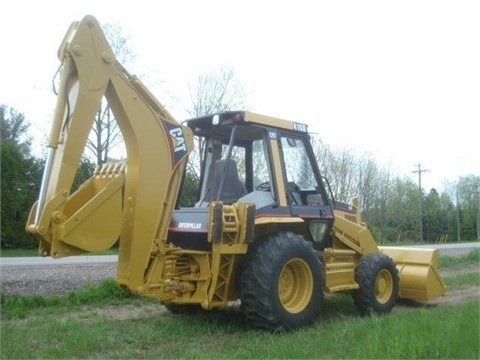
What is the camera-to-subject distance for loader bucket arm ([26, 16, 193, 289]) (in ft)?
17.0

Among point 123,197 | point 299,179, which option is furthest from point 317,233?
point 123,197

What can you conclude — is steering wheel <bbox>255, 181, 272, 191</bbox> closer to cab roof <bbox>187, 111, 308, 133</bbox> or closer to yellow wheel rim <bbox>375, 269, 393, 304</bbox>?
cab roof <bbox>187, 111, 308, 133</bbox>

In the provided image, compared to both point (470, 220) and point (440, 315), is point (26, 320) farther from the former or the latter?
point (470, 220)

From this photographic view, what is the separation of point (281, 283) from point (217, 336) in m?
0.99

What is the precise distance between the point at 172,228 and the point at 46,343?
1853 millimetres

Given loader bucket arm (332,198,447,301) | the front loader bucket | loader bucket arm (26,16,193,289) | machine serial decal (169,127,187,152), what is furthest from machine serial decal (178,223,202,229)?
the front loader bucket

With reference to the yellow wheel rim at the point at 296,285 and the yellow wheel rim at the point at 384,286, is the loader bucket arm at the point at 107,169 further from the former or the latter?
the yellow wheel rim at the point at 384,286

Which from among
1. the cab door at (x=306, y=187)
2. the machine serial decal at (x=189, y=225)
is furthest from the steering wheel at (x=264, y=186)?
the machine serial decal at (x=189, y=225)

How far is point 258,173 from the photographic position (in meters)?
7.28

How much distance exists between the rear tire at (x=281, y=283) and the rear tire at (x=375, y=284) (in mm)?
1135

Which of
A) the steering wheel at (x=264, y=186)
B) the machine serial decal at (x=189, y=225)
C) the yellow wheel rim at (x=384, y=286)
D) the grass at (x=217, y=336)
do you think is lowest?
the grass at (x=217, y=336)

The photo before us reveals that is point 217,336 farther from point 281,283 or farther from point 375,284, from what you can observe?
point 375,284

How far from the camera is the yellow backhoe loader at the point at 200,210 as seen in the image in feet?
17.5

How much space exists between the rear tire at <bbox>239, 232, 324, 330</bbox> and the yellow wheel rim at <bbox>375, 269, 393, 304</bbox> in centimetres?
161
